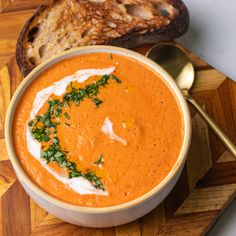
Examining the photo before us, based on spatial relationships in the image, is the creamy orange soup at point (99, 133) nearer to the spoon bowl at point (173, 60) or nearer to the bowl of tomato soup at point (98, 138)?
the bowl of tomato soup at point (98, 138)

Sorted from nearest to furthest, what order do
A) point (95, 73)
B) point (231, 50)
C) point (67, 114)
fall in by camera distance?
1. point (67, 114)
2. point (95, 73)
3. point (231, 50)

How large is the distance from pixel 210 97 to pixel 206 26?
0.52 metres

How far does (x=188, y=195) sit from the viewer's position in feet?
6.51

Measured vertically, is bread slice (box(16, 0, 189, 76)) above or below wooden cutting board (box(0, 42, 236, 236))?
above

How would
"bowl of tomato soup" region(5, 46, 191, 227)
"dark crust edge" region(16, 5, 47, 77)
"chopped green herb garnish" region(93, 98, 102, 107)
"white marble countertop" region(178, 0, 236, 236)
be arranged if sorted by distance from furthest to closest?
"white marble countertop" region(178, 0, 236, 236) → "dark crust edge" region(16, 5, 47, 77) → "chopped green herb garnish" region(93, 98, 102, 107) → "bowl of tomato soup" region(5, 46, 191, 227)

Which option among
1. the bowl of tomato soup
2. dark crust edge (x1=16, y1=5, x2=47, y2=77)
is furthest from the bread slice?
the bowl of tomato soup

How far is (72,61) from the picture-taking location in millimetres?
1975

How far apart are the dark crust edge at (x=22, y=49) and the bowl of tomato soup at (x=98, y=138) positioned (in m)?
0.26

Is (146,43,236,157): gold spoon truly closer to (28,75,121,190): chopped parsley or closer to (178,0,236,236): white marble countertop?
(178,0,236,236): white marble countertop

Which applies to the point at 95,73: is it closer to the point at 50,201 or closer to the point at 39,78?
the point at 39,78

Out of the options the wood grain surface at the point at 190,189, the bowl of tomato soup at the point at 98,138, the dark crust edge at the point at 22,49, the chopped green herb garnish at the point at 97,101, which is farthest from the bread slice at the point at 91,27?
the chopped green herb garnish at the point at 97,101

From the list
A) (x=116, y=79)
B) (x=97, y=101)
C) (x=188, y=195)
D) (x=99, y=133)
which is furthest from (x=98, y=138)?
(x=188, y=195)

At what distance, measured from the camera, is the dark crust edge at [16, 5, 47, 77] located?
219 cm

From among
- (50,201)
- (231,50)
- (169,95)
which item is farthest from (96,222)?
(231,50)
